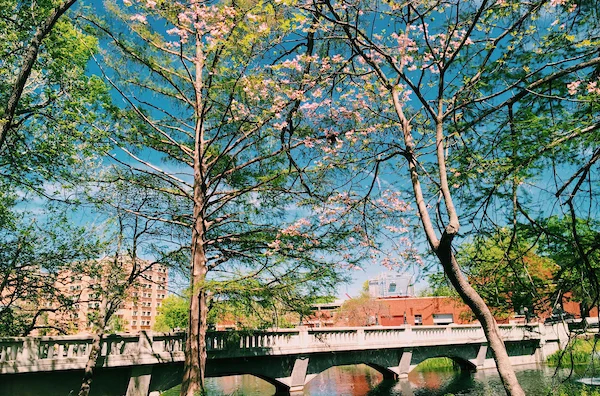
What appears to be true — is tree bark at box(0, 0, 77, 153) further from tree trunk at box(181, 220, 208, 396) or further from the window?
the window

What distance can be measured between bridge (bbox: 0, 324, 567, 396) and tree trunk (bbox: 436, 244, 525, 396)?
3306 mm

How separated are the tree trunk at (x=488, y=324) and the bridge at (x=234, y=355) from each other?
3.31m

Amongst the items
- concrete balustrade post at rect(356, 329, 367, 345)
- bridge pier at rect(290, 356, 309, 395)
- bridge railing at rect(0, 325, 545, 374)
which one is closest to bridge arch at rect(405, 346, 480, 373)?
bridge railing at rect(0, 325, 545, 374)

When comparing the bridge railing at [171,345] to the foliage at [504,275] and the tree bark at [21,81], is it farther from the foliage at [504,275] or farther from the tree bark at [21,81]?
the tree bark at [21,81]

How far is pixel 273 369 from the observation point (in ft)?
60.3

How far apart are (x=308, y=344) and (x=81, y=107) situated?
13.4m

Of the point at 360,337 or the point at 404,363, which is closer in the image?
the point at 360,337

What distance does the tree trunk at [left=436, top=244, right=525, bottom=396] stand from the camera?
4742mm

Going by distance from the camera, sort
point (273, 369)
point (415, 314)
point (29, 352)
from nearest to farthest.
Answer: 1. point (29, 352)
2. point (273, 369)
3. point (415, 314)

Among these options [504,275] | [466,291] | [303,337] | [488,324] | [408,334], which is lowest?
[408,334]

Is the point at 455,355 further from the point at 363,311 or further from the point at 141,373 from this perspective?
the point at 363,311

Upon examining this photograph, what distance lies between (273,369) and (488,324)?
49.5 feet

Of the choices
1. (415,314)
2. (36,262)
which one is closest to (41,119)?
(36,262)

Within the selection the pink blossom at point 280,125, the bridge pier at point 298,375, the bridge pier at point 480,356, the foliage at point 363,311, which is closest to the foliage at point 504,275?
the pink blossom at point 280,125
